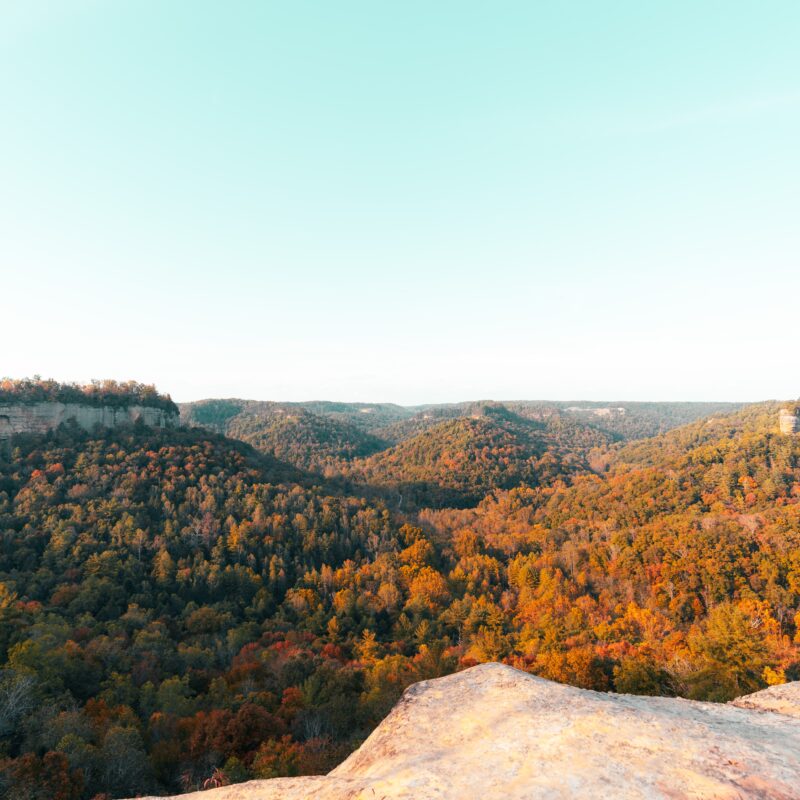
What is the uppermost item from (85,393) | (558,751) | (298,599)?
(85,393)

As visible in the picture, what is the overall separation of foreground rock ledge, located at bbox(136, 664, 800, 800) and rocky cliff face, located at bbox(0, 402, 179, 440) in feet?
400

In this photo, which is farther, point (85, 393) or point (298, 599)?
point (85, 393)

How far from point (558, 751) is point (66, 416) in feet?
433

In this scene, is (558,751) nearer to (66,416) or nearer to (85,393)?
(66,416)

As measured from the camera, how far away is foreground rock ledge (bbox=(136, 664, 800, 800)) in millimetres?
9086

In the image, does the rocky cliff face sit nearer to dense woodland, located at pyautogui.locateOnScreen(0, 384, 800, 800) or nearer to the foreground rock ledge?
dense woodland, located at pyautogui.locateOnScreen(0, 384, 800, 800)

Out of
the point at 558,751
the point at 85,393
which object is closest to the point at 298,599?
the point at 558,751

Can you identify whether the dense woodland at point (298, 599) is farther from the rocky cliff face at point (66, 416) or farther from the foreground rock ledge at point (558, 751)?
the foreground rock ledge at point (558, 751)

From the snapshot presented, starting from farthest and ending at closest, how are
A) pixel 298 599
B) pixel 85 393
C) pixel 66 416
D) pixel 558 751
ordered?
pixel 85 393 < pixel 66 416 < pixel 298 599 < pixel 558 751

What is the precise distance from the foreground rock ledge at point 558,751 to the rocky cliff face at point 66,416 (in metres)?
122

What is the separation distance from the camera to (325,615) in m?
73.5

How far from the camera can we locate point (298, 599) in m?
74.8

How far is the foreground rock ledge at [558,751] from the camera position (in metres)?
9.09

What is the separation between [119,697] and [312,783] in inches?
1661
